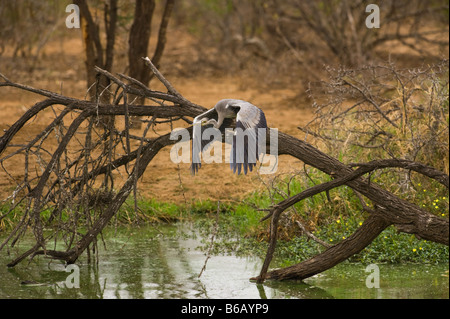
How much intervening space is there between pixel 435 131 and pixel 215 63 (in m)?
7.57

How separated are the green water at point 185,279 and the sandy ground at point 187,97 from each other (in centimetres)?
56

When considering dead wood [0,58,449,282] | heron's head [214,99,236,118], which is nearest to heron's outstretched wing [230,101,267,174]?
heron's head [214,99,236,118]

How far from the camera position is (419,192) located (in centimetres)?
599

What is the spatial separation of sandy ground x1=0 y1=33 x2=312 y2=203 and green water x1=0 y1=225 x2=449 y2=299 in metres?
0.56

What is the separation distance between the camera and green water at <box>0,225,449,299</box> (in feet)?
15.9

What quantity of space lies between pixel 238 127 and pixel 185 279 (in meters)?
1.43

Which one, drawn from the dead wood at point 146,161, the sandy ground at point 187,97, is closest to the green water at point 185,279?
the dead wood at point 146,161

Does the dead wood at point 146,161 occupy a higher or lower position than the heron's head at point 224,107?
lower

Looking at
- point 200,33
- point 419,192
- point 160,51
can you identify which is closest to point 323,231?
point 419,192

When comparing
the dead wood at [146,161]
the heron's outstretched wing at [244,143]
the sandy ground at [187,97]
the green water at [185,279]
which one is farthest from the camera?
the sandy ground at [187,97]

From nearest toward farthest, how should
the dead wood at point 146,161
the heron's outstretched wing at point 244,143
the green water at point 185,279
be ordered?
→ the heron's outstretched wing at point 244,143 → the dead wood at point 146,161 → the green water at point 185,279

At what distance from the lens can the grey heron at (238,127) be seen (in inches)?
166

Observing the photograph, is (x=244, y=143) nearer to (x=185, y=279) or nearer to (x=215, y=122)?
(x=215, y=122)

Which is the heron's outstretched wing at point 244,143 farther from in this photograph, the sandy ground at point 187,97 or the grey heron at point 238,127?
the sandy ground at point 187,97
